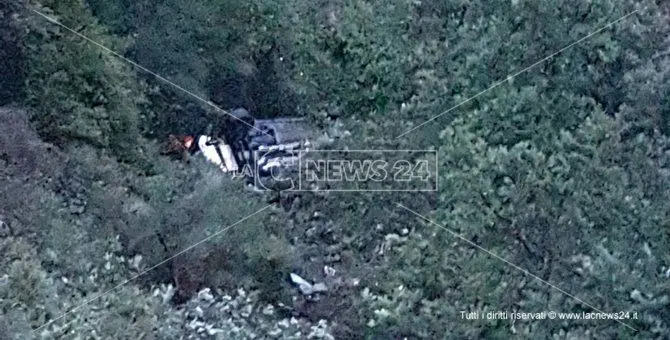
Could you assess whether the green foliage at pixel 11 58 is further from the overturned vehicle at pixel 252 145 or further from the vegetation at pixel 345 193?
the overturned vehicle at pixel 252 145

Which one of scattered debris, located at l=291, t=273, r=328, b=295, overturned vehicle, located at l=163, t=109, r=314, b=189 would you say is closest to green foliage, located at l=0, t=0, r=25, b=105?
overturned vehicle, located at l=163, t=109, r=314, b=189

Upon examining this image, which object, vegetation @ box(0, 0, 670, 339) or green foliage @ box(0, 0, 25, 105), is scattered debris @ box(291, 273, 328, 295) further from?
green foliage @ box(0, 0, 25, 105)

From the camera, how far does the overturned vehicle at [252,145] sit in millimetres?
5633

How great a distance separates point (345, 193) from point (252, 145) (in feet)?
2.77

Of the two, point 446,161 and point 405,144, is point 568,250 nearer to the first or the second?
point 446,161

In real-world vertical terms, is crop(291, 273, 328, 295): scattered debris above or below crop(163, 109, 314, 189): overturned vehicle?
below

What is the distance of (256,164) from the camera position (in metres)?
5.63

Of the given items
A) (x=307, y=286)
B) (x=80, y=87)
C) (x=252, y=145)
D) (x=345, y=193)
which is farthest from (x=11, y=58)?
(x=307, y=286)

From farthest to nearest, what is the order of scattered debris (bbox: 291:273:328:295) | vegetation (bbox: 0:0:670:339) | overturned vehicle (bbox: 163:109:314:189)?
overturned vehicle (bbox: 163:109:314:189)
scattered debris (bbox: 291:273:328:295)
vegetation (bbox: 0:0:670:339)

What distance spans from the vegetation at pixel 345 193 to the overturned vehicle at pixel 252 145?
0.11 metres

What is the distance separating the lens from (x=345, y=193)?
18.4 ft

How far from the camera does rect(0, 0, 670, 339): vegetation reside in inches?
213

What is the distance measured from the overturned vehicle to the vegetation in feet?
0.35

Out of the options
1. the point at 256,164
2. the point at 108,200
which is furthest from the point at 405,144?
the point at 108,200
